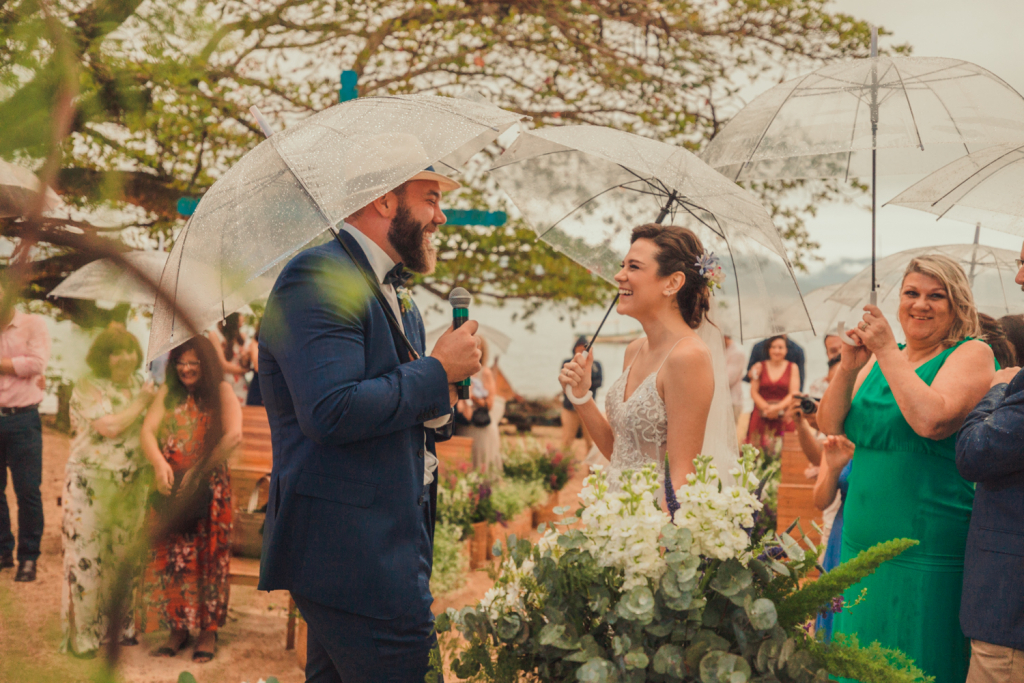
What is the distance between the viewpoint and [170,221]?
0.58 m

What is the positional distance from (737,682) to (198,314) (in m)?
1.04

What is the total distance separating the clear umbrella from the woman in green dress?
364mm

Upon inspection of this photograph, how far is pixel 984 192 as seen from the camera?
2.97 m

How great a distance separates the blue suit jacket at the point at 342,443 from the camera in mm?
1838

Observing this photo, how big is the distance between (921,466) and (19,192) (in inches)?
114

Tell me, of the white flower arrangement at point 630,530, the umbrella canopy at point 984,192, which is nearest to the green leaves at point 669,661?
the white flower arrangement at point 630,530

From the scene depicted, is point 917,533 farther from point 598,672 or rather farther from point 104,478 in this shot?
point 104,478

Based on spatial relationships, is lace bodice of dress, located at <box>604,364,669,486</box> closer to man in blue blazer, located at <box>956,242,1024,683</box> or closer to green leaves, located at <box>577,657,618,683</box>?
man in blue blazer, located at <box>956,242,1024,683</box>

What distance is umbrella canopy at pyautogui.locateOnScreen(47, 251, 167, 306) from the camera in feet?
Answer: 1.44

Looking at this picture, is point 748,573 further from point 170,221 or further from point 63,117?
point 63,117

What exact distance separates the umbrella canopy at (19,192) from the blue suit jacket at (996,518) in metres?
2.44

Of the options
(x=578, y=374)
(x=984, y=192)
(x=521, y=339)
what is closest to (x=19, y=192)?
(x=578, y=374)

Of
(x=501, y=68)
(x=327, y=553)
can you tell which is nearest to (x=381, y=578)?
(x=327, y=553)

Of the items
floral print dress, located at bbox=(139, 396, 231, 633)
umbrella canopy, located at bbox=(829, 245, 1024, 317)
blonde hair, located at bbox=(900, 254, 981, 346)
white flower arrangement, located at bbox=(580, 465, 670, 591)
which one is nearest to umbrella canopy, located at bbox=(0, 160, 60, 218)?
white flower arrangement, located at bbox=(580, 465, 670, 591)
